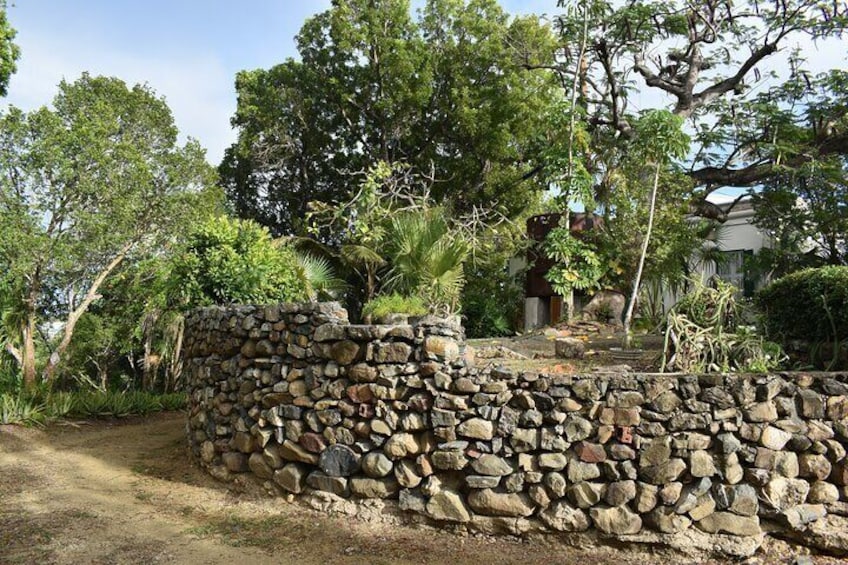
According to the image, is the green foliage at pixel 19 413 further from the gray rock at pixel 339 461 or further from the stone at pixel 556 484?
the stone at pixel 556 484

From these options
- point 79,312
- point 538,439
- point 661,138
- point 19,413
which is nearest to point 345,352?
point 538,439

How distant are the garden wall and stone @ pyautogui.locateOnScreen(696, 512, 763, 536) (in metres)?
0.01

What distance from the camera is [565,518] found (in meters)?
5.11

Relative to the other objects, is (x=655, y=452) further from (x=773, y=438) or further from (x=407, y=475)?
(x=407, y=475)

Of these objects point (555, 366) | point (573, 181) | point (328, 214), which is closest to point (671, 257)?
point (573, 181)

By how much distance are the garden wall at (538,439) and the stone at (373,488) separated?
0.01 m

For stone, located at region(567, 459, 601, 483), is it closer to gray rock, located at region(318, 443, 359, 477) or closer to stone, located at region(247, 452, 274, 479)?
gray rock, located at region(318, 443, 359, 477)

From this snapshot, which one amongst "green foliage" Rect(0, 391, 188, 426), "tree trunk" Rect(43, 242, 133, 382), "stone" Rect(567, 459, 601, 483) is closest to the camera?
"stone" Rect(567, 459, 601, 483)

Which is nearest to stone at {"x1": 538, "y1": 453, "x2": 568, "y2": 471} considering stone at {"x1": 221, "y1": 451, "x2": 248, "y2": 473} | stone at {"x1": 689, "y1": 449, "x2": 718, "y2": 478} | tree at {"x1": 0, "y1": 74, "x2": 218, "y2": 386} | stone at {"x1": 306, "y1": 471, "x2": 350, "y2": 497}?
stone at {"x1": 689, "y1": 449, "x2": 718, "y2": 478}

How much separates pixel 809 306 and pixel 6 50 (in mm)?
11715

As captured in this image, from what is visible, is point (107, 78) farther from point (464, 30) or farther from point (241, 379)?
point (241, 379)

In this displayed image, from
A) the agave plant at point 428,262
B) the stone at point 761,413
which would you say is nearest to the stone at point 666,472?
the stone at point 761,413

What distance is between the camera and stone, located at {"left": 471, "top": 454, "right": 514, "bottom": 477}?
5309 mm

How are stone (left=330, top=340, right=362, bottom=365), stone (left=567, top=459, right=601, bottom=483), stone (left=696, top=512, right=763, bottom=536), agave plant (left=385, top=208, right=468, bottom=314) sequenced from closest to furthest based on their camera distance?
stone (left=696, top=512, right=763, bottom=536)
stone (left=567, top=459, right=601, bottom=483)
stone (left=330, top=340, right=362, bottom=365)
agave plant (left=385, top=208, right=468, bottom=314)
